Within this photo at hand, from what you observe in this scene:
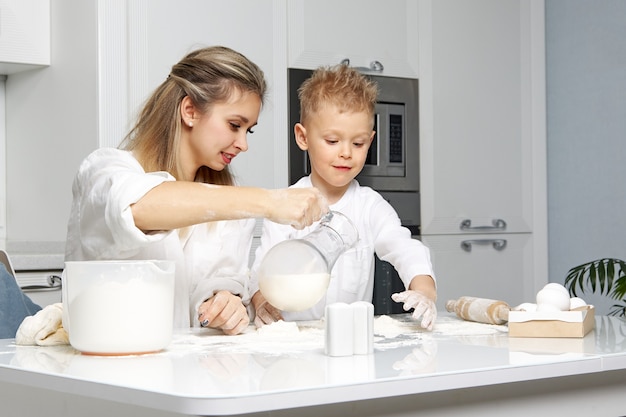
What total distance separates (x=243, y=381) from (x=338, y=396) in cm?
10

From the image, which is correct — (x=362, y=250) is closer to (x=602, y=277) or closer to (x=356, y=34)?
(x=602, y=277)

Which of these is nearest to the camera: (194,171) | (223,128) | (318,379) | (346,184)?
(318,379)

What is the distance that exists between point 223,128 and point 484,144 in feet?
6.27

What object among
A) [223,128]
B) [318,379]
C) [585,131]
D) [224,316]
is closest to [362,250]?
[223,128]

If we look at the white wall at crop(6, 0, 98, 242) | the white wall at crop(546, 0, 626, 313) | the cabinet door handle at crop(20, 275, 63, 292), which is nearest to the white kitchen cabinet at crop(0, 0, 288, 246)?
the white wall at crop(6, 0, 98, 242)

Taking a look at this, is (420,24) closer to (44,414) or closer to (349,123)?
(349,123)

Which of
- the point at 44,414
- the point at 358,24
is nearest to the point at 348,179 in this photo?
the point at 44,414

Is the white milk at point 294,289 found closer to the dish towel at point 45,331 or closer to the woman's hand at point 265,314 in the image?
the woman's hand at point 265,314

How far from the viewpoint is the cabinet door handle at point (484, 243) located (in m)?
3.36

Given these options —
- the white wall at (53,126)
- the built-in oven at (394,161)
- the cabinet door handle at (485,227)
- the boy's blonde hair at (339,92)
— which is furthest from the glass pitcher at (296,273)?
the cabinet door handle at (485,227)

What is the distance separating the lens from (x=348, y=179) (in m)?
1.90

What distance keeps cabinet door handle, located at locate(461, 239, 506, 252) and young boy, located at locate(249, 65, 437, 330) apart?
1.43 metres

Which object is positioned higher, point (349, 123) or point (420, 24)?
point (420, 24)

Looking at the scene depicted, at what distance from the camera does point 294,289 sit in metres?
1.30
